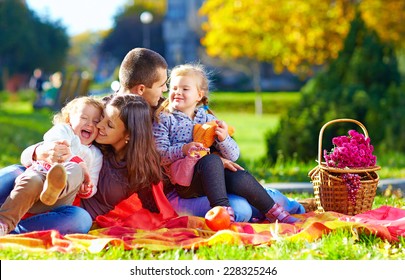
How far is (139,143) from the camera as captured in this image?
202 inches

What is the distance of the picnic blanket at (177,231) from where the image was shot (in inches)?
173

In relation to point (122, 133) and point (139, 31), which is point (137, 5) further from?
point (122, 133)

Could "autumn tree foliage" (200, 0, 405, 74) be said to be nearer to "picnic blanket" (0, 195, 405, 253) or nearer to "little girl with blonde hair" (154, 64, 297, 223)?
"little girl with blonde hair" (154, 64, 297, 223)

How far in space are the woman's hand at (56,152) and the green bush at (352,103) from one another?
7024 mm

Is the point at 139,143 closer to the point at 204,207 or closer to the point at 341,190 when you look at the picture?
the point at 204,207

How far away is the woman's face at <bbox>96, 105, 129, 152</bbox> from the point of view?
518 cm

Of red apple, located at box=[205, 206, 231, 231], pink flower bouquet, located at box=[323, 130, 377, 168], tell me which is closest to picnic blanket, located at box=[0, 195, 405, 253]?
red apple, located at box=[205, 206, 231, 231]

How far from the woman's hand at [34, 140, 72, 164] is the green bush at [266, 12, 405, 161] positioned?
7.02 metres

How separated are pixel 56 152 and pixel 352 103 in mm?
9001

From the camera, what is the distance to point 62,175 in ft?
14.5

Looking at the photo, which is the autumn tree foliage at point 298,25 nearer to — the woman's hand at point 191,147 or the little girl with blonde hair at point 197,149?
the little girl with blonde hair at point 197,149
